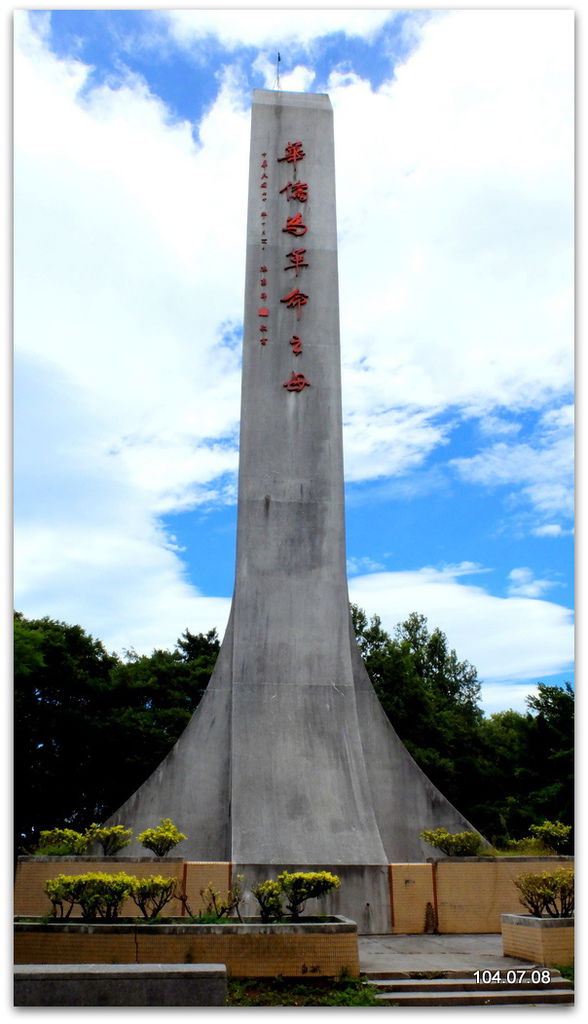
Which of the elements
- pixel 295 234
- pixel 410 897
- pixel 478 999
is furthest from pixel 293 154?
pixel 478 999

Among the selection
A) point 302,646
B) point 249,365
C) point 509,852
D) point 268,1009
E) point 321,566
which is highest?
point 249,365

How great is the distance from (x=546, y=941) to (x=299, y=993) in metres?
2.07

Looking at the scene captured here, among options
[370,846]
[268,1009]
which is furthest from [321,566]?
[268,1009]

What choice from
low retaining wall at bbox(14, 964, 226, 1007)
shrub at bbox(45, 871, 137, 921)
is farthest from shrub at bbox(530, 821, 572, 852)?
low retaining wall at bbox(14, 964, 226, 1007)

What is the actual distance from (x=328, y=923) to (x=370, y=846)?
12.7 feet

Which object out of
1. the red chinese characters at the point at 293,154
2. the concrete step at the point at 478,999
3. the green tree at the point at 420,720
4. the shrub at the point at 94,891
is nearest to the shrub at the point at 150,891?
the shrub at the point at 94,891

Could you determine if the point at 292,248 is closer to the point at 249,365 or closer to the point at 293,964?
the point at 249,365

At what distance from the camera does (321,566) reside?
11.6m

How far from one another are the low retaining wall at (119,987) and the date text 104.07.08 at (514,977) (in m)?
2.01

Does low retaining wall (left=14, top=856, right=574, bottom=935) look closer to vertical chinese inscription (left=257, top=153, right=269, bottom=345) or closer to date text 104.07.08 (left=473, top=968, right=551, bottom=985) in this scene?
date text 104.07.08 (left=473, top=968, right=551, bottom=985)

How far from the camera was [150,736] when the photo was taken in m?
19.0

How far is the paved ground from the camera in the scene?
639cm

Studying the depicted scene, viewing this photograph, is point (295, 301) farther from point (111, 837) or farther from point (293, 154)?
point (111, 837)

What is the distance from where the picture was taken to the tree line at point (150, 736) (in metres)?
16.9
